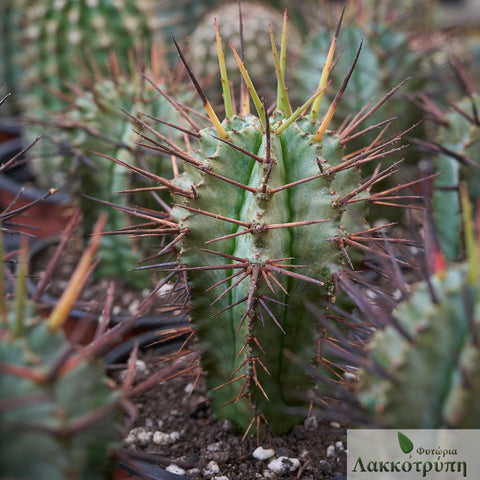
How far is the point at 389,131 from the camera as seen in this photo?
2025mm

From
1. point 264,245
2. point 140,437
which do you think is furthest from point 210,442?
point 264,245

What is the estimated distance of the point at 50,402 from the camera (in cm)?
68

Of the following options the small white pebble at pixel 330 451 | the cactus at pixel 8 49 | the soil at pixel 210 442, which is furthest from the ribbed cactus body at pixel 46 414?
the cactus at pixel 8 49

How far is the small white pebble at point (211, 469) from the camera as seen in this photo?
3.77 ft

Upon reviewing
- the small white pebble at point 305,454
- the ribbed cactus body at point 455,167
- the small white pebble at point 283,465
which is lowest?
the small white pebble at point 283,465

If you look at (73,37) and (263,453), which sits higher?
(73,37)

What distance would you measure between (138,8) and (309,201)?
163 cm

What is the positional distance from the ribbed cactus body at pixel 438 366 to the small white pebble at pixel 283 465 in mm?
452

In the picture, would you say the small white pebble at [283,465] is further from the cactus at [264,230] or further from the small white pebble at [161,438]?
the small white pebble at [161,438]

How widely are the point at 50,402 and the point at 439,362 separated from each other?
46 cm

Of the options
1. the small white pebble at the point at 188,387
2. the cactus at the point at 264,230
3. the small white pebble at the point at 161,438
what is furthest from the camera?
the small white pebble at the point at 188,387

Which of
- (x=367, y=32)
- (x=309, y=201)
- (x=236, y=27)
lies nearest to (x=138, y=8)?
(x=236, y=27)

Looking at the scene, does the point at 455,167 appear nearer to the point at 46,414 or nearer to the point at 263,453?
the point at 263,453

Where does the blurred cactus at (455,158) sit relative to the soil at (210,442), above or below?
above
